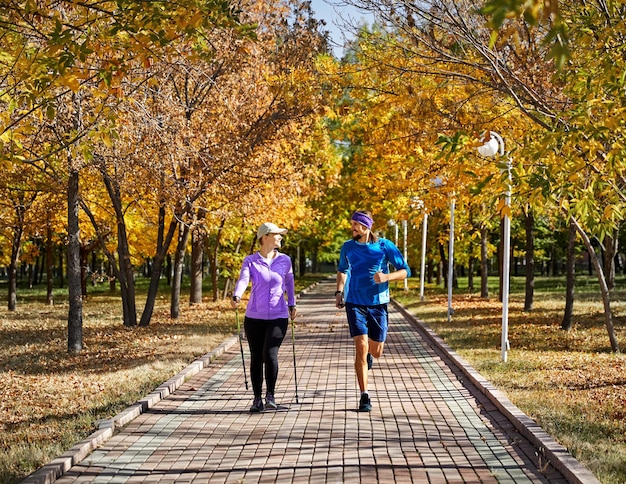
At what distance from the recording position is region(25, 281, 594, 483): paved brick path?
6230 mm

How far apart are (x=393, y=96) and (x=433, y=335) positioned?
21.9ft

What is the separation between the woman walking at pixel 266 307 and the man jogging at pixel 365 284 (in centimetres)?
61

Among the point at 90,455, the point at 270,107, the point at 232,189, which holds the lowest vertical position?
the point at 90,455

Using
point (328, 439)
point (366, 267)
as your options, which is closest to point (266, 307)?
point (366, 267)

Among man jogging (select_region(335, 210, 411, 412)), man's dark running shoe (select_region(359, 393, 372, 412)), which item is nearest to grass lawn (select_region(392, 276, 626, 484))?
man's dark running shoe (select_region(359, 393, 372, 412))

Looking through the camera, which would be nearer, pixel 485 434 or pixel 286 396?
pixel 485 434

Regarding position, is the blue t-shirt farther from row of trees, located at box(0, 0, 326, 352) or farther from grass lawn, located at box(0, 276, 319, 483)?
grass lawn, located at box(0, 276, 319, 483)

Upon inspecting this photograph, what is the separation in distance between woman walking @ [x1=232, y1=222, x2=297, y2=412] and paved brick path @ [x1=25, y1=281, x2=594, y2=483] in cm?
41

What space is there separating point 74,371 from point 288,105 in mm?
7283

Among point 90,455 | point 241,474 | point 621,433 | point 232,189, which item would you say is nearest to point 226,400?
point 90,455

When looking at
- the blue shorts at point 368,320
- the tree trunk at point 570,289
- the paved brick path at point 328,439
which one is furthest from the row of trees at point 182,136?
the tree trunk at point 570,289

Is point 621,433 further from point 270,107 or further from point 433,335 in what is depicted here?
point 270,107

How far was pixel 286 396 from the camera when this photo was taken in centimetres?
995

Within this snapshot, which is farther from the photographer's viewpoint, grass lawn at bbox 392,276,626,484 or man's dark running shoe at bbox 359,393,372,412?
man's dark running shoe at bbox 359,393,372,412
